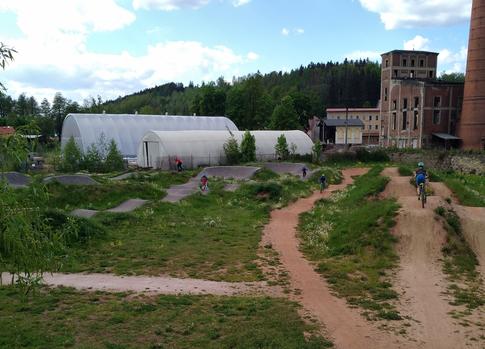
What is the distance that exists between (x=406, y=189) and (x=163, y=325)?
22293 millimetres

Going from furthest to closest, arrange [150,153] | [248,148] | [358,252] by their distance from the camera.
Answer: [248,148]
[150,153]
[358,252]

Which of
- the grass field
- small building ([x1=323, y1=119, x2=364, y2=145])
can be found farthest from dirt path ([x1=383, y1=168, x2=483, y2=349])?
small building ([x1=323, y1=119, x2=364, y2=145])

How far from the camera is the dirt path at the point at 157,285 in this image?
12719 millimetres

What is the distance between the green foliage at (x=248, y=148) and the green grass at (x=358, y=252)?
2648 cm

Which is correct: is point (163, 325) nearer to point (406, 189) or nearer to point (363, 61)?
point (406, 189)

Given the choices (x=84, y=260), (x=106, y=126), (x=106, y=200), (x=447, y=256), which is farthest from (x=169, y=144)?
(x=447, y=256)

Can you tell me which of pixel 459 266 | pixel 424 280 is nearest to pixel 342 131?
pixel 459 266

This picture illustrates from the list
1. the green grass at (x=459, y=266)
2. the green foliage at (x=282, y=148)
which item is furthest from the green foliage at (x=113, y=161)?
the green grass at (x=459, y=266)

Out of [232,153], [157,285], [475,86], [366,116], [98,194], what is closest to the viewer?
[157,285]

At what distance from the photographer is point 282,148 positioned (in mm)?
53312

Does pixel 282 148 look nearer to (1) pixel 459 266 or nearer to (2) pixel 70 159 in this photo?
(2) pixel 70 159

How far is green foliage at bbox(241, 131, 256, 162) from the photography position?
50750 mm

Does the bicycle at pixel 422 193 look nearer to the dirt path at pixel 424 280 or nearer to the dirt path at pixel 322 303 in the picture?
the dirt path at pixel 424 280

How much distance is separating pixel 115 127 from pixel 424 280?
171ft
